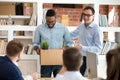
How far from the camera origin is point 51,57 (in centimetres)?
412

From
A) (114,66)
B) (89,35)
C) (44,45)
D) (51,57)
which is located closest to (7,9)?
(44,45)

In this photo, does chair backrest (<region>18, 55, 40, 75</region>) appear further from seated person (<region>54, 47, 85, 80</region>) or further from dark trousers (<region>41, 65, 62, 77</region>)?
seated person (<region>54, 47, 85, 80</region>)

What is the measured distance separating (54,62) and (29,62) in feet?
3.69

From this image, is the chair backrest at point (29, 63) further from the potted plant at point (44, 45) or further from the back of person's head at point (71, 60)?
the back of person's head at point (71, 60)

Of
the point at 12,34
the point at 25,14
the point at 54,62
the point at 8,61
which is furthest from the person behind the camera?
the point at 25,14

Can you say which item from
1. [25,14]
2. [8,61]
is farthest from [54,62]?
[25,14]

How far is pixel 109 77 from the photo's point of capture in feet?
6.15

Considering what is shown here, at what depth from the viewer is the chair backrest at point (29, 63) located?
5121 millimetres

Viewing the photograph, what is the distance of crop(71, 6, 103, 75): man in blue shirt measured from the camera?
13.4 feet

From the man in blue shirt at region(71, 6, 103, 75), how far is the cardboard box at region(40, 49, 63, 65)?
33 centimetres

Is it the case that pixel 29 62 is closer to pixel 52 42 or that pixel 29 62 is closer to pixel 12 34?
pixel 12 34

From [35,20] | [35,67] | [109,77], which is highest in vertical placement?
[35,20]

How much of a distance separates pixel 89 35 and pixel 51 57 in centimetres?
65

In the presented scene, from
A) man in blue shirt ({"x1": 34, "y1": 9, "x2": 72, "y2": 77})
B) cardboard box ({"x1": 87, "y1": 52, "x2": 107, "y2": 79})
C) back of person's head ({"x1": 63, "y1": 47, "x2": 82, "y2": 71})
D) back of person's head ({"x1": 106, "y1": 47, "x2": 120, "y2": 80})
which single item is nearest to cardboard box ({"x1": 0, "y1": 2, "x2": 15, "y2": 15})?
man in blue shirt ({"x1": 34, "y1": 9, "x2": 72, "y2": 77})
